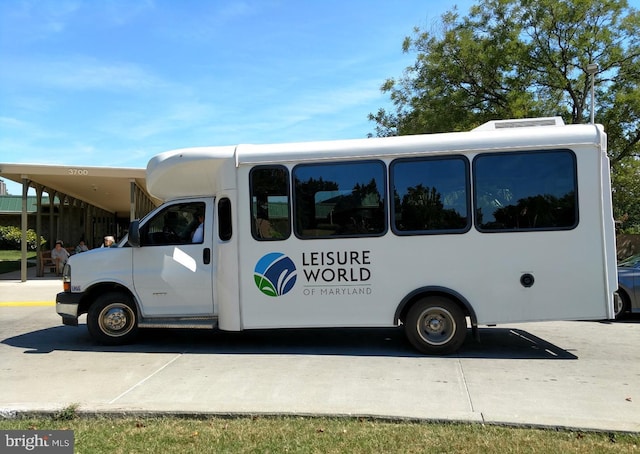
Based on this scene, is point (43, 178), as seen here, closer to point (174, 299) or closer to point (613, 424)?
point (174, 299)

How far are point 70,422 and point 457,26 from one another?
19088 mm

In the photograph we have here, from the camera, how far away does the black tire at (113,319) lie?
7.27 m

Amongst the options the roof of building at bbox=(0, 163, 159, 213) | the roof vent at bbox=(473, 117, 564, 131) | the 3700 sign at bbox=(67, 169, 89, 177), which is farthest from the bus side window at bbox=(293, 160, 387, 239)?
the 3700 sign at bbox=(67, 169, 89, 177)

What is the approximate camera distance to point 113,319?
729cm

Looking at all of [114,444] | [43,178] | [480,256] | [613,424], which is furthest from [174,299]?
[43,178]

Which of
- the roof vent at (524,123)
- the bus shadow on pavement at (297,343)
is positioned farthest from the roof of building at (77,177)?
the roof vent at (524,123)

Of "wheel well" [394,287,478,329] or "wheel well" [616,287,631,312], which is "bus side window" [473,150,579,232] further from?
"wheel well" [616,287,631,312]

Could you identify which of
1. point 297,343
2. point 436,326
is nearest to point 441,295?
point 436,326

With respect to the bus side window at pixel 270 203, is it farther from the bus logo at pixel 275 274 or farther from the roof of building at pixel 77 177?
the roof of building at pixel 77 177

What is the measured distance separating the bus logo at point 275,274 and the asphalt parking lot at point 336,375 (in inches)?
35.4

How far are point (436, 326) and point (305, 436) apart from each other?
322cm

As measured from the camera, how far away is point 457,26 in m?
19.3

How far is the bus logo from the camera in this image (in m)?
6.68

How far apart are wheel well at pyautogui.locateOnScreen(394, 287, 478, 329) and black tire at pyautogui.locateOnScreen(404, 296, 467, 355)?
0.05 m
